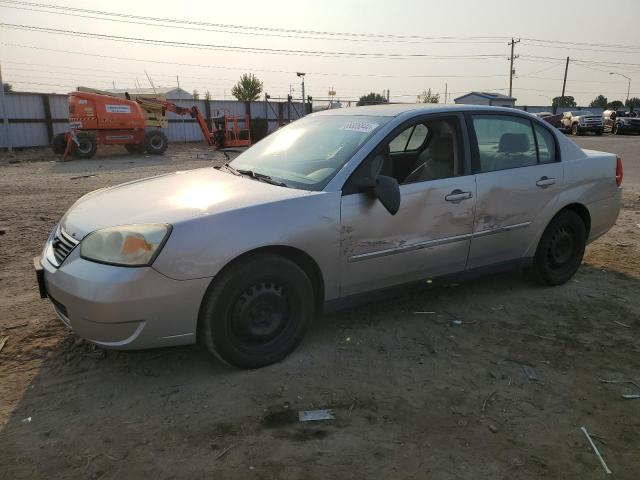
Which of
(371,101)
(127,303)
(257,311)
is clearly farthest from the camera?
(371,101)

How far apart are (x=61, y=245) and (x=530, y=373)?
9.84 feet

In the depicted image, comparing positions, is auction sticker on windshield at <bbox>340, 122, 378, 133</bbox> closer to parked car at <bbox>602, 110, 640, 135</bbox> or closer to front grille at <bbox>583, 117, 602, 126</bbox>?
A: front grille at <bbox>583, 117, 602, 126</bbox>

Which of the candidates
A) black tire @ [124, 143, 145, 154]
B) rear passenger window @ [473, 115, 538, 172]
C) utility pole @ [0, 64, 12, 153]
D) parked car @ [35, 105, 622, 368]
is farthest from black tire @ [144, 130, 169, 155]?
rear passenger window @ [473, 115, 538, 172]

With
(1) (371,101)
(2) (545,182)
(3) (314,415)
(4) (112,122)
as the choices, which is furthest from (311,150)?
(4) (112,122)

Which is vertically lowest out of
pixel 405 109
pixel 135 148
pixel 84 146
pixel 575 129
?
pixel 135 148

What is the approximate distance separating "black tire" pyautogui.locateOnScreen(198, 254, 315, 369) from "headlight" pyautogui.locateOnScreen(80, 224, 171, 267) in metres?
0.39

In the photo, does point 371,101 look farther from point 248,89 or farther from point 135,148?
point 248,89

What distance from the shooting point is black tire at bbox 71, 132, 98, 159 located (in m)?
17.6

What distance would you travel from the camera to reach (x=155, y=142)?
20141 mm

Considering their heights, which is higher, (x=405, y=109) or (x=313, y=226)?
(x=405, y=109)

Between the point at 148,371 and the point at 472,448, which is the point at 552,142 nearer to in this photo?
the point at 472,448

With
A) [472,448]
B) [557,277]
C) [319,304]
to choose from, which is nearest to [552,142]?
[557,277]

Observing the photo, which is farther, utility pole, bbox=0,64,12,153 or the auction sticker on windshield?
utility pole, bbox=0,64,12,153

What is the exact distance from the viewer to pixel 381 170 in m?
3.68
